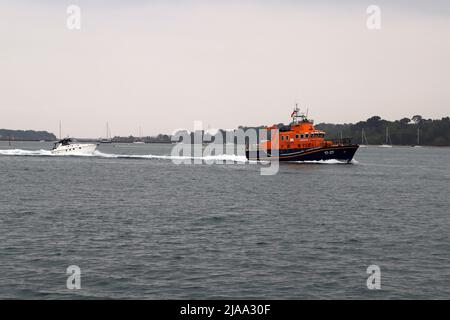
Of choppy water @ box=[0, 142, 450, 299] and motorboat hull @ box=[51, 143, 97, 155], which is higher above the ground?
motorboat hull @ box=[51, 143, 97, 155]

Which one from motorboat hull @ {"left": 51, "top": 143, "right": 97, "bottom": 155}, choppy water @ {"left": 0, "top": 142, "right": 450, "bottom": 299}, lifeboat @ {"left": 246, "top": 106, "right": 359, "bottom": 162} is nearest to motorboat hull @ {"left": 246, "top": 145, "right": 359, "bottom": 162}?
lifeboat @ {"left": 246, "top": 106, "right": 359, "bottom": 162}

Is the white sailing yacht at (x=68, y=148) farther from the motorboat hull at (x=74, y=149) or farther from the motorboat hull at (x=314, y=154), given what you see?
the motorboat hull at (x=314, y=154)

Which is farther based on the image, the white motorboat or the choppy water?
the white motorboat

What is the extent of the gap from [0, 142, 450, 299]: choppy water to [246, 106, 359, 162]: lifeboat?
39435 mm

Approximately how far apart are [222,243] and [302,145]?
67111mm

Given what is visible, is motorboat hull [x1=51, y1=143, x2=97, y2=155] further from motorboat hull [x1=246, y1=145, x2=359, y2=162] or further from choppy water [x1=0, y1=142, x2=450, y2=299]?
choppy water [x1=0, y1=142, x2=450, y2=299]

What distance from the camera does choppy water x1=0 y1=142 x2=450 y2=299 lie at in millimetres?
19844

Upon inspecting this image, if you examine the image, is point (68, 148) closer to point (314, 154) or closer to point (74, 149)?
point (74, 149)

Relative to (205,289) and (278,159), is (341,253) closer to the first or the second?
(205,289)

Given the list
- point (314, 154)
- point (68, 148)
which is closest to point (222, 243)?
point (314, 154)

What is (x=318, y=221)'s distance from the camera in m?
35.4

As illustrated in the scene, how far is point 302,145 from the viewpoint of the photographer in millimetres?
92500

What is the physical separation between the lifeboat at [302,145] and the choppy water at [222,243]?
129 ft

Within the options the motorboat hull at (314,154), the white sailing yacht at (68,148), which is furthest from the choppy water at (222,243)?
the white sailing yacht at (68,148)
